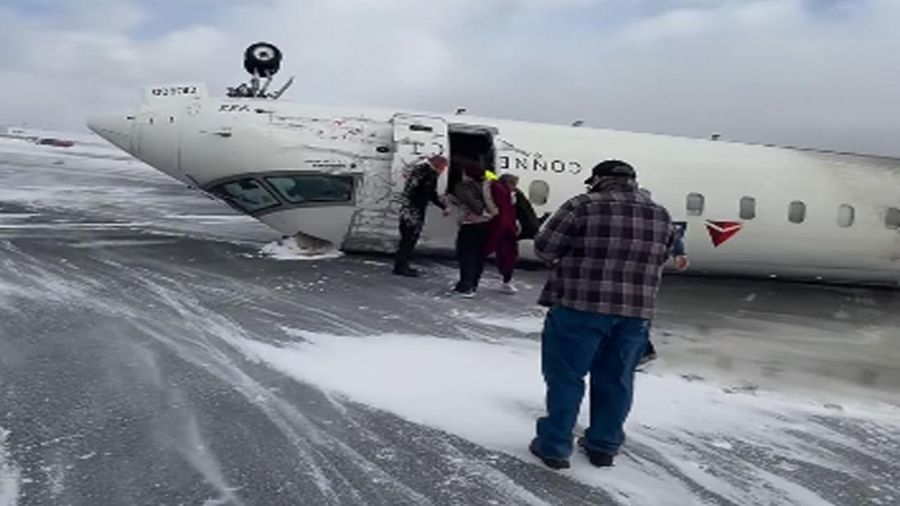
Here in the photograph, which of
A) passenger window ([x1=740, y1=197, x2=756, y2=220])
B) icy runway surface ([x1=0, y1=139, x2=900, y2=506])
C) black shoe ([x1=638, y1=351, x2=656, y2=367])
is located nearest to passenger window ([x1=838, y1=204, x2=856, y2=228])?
passenger window ([x1=740, y1=197, x2=756, y2=220])

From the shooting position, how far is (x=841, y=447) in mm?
4812

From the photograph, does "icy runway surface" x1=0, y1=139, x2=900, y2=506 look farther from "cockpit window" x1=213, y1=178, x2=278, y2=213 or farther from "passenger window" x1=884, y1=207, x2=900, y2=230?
"passenger window" x1=884, y1=207, x2=900, y2=230

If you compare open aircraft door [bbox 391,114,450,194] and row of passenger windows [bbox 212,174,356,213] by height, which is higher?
open aircraft door [bbox 391,114,450,194]

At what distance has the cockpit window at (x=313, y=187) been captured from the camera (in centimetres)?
1084

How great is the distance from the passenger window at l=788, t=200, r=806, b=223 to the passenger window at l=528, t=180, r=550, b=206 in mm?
3909

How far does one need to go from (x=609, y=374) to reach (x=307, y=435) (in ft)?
6.04

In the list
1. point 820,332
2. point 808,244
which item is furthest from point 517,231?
point 808,244

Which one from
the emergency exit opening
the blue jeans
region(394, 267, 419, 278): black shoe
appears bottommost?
region(394, 267, 419, 278): black shoe

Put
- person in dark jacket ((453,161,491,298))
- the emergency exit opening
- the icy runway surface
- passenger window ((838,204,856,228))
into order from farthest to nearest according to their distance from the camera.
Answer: passenger window ((838,204,856,228)) → the emergency exit opening → person in dark jacket ((453,161,491,298)) → the icy runway surface

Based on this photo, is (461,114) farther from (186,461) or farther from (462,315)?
(186,461)

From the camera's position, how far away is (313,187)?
1088 cm

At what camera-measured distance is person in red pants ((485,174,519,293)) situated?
9242 millimetres

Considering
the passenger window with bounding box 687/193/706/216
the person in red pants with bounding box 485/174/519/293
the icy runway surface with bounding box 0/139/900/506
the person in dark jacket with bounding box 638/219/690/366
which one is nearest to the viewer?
Result: the icy runway surface with bounding box 0/139/900/506

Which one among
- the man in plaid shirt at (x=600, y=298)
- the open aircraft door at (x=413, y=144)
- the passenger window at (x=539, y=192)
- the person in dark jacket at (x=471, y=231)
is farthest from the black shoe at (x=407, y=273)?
the man in plaid shirt at (x=600, y=298)
